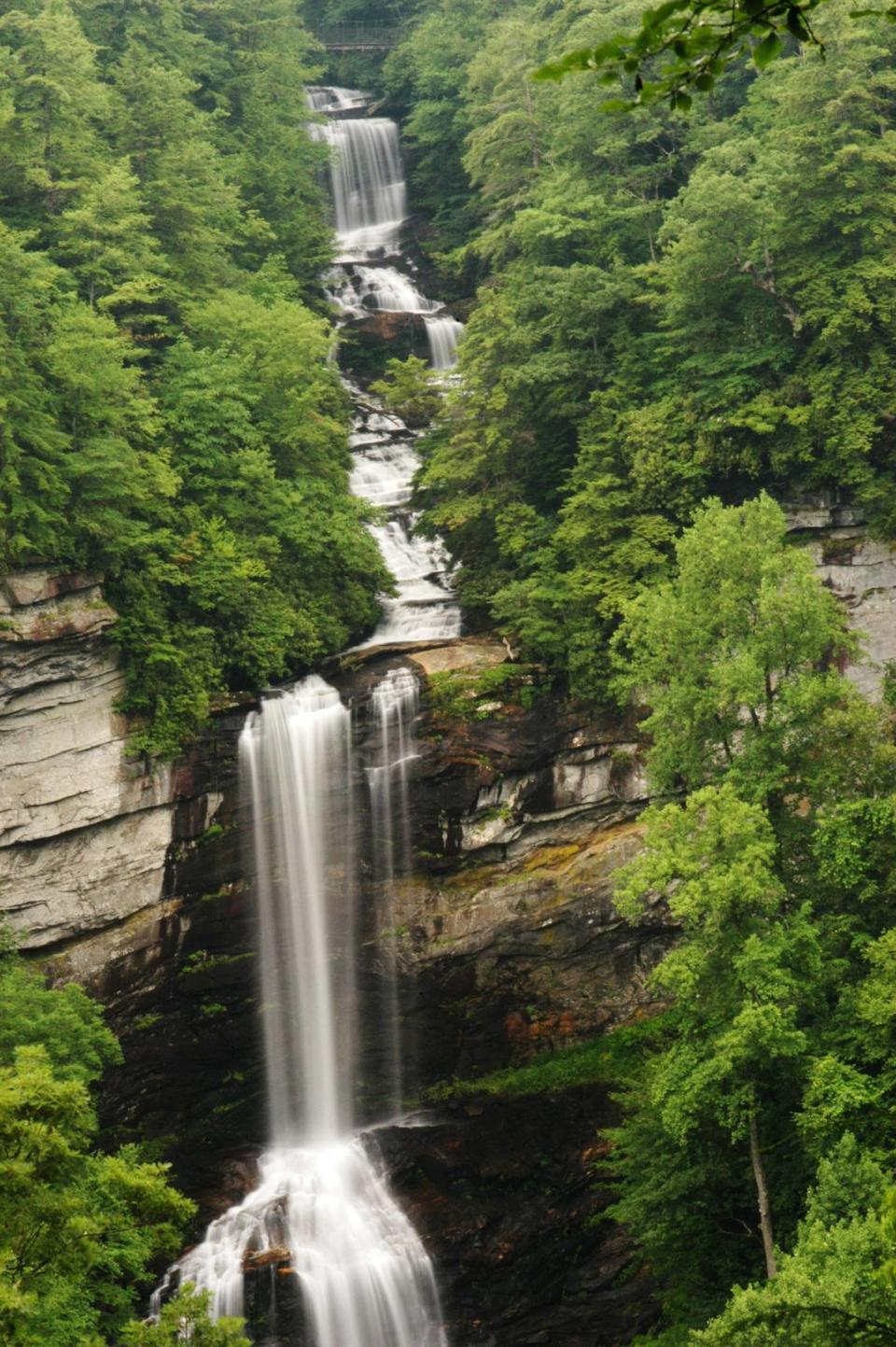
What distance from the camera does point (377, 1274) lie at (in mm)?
20844

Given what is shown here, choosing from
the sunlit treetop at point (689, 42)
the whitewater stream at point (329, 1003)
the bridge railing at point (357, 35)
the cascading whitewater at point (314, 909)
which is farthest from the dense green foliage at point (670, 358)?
the bridge railing at point (357, 35)

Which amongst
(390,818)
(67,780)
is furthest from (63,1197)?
(390,818)

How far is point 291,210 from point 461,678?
22.4 metres

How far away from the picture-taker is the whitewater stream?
2069 centimetres

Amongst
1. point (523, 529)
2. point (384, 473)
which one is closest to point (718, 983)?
point (523, 529)

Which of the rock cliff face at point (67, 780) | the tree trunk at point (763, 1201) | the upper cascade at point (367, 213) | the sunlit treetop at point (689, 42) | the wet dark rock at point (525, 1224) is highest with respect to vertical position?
the upper cascade at point (367, 213)

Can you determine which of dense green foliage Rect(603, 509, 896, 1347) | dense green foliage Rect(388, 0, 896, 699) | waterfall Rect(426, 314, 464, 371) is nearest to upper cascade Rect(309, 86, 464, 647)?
waterfall Rect(426, 314, 464, 371)

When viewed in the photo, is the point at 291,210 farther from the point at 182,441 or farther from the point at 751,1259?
the point at 751,1259

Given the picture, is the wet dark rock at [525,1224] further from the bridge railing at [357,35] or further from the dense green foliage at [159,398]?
the bridge railing at [357,35]

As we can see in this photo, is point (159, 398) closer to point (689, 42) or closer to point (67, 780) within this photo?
point (67, 780)

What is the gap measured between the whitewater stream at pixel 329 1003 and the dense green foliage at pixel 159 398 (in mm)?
1826

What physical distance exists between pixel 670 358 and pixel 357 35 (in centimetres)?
3862

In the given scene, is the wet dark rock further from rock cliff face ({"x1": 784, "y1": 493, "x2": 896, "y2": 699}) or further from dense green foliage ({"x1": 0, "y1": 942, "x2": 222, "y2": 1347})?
rock cliff face ({"x1": 784, "y1": 493, "x2": 896, "y2": 699})

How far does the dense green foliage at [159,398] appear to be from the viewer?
25078 mm
